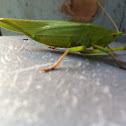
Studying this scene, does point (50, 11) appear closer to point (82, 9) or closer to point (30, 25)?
point (82, 9)

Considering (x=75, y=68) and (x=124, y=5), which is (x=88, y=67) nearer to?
(x=75, y=68)

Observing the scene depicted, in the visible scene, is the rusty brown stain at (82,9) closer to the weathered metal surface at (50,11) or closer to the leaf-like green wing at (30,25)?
the weathered metal surface at (50,11)

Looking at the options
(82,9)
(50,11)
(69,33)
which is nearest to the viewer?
(69,33)

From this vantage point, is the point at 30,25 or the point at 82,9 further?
the point at 82,9

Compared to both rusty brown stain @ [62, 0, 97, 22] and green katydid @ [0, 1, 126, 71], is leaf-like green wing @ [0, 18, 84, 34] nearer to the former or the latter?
green katydid @ [0, 1, 126, 71]

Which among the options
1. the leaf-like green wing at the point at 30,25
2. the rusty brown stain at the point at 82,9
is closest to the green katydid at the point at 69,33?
the leaf-like green wing at the point at 30,25

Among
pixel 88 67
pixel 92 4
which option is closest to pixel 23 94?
pixel 88 67

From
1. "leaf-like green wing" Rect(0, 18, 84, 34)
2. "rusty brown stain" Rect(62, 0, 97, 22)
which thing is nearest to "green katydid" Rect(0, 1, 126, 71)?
"leaf-like green wing" Rect(0, 18, 84, 34)

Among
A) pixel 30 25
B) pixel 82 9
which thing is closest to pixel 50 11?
pixel 82 9
